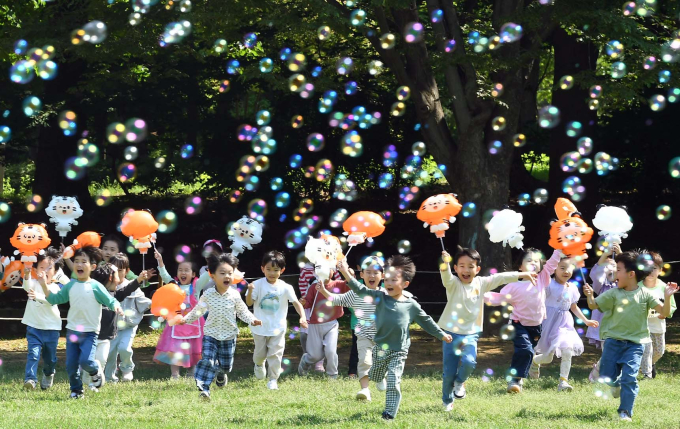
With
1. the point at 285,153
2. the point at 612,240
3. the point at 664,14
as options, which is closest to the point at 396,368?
the point at 612,240

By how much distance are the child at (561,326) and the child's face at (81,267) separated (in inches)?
188

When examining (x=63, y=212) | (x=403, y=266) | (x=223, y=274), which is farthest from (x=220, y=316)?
(x=63, y=212)

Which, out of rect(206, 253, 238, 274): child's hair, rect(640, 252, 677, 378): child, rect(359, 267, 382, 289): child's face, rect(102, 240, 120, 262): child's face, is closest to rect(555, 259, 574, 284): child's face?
rect(640, 252, 677, 378): child

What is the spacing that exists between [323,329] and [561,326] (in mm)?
2741

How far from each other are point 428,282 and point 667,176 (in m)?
5.94

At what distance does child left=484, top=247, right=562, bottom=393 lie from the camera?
357 inches

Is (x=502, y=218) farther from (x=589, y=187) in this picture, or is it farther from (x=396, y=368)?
(x=589, y=187)

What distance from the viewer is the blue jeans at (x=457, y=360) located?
7980 millimetres

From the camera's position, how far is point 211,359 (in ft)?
27.9

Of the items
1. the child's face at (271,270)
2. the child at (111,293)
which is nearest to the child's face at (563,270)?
the child's face at (271,270)

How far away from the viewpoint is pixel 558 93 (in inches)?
722

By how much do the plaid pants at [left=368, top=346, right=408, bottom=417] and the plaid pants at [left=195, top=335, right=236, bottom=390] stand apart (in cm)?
160

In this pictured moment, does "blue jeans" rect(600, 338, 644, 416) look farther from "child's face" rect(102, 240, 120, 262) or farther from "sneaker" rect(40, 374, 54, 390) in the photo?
"child's face" rect(102, 240, 120, 262)

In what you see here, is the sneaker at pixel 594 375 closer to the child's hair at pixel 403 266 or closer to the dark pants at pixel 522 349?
the dark pants at pixel 522 349
